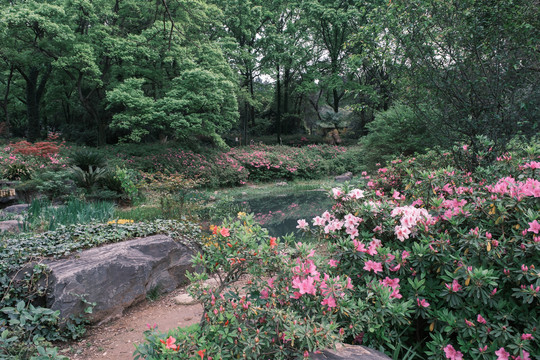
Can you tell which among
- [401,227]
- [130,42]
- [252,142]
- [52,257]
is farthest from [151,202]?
[252,142]

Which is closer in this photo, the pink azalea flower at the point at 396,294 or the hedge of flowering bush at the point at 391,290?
the hedge of flowering bush at the point at 391,290

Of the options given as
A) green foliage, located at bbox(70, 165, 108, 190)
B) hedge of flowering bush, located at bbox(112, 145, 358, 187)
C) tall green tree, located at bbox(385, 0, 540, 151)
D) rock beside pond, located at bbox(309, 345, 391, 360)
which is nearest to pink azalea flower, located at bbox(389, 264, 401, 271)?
rock beside pond, located at bbox(309, 345, 391, 360)

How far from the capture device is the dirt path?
2562mm

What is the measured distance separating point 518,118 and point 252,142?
18025mm

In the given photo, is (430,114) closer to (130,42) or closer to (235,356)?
(235,356)

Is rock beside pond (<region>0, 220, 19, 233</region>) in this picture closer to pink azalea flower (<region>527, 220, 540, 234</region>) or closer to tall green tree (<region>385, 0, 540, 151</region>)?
pink azalea flower (<region>527, 220, 540, 234</region>)

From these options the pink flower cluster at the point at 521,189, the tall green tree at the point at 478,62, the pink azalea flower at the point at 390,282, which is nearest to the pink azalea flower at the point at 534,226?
the pink flower cluster at the point at 521,189

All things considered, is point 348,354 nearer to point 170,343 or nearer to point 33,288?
point 170,343

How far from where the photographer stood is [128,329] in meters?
2.93

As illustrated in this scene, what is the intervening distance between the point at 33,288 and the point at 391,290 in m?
2.87

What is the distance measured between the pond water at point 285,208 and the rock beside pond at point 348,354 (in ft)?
13.3

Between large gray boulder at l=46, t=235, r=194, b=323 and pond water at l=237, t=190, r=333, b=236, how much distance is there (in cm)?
245

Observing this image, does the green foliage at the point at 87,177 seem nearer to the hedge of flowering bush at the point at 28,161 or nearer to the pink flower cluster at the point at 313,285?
the hedge of flowering bush at the point at 28,161

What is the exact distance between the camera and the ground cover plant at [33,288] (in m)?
2.18
